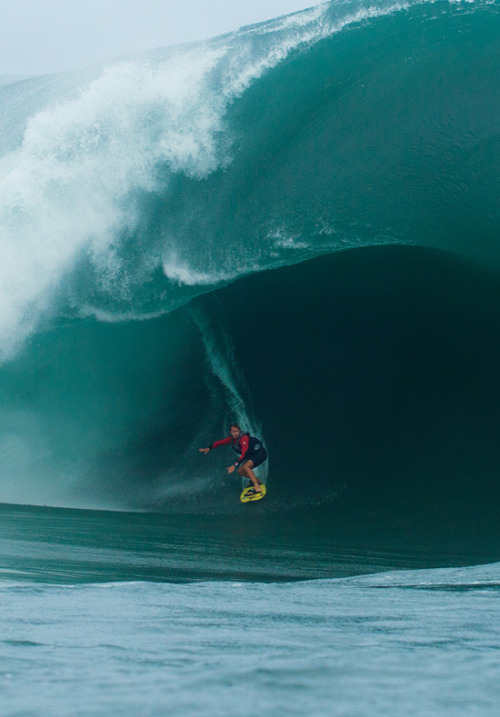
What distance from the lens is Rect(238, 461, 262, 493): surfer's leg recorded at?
19.1ft

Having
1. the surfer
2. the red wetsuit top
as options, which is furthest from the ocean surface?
the red wetsuit top

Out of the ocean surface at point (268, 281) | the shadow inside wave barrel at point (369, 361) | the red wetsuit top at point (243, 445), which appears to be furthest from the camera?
the shadow inside wave barrel at point (369, 361)

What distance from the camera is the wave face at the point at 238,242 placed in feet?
19.8

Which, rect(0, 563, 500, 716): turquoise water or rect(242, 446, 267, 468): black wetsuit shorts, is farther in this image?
rect(242, 446, 267, 468): black wetsuit shorts

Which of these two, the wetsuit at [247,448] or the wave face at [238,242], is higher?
the wave face at [238,242]

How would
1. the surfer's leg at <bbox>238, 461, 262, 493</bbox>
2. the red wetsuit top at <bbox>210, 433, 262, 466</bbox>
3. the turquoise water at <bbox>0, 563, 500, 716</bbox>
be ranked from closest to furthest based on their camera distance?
1. the turquoise water at <bbox>0, 563, 500, 716</bbox>
2. the red wetsuit top at <bbox>210, 433, 262, 466</bbox>
3. the surfer's leg at <bbox>238, 461, 262, 493</bbox>

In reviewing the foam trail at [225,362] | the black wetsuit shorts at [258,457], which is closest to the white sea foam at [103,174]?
the foam trail at [225,362]

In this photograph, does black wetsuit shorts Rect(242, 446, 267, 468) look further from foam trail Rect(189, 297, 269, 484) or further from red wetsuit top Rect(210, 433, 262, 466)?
foam trail Rect(189, 297, 269, 484)

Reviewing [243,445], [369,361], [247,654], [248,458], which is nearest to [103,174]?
[243,445]

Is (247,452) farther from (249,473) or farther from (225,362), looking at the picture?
(225,362)

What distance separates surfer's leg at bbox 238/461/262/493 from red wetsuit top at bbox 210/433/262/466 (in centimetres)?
6

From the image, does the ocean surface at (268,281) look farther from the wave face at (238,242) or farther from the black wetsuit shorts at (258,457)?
the black wetsuit shorts at (258,457)

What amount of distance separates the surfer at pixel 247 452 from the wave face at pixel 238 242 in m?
0.34

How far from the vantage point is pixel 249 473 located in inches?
230
